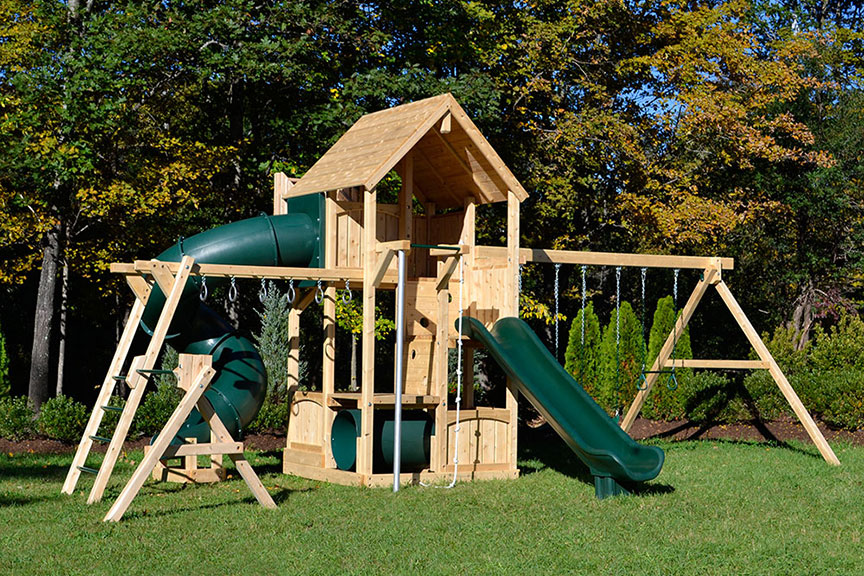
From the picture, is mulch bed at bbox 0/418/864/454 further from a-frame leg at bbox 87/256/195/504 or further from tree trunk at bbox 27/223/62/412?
a-frame leg at bbox 87/256/195/504

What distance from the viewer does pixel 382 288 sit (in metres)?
11.3

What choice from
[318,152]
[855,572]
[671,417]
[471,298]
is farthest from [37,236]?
[855,572]

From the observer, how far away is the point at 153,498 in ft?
31.7

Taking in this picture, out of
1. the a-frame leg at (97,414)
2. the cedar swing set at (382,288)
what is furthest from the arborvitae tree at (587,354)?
the a-frame leg at (97,414)

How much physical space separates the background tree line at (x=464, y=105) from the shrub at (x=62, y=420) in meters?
2.91

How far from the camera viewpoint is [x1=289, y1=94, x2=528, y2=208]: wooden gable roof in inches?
415

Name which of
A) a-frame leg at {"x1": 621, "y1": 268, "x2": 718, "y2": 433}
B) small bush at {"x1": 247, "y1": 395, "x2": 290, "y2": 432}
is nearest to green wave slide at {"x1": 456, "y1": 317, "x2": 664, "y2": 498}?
a-frame leg at {"x1": 621, "y1": 268, "x2": 718, "y2": 433}

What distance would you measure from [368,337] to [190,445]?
7.48 feet

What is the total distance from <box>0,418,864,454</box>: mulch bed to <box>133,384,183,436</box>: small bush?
19 centimetres

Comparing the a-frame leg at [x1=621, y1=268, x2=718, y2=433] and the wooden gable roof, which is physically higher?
the wooden gable roof

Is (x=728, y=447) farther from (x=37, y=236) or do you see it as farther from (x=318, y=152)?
(x=37, y=236)

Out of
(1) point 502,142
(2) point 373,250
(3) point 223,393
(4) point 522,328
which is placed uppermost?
(1) point 502,142

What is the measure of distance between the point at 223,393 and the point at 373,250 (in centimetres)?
239

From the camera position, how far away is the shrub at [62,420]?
1390 centimetres
